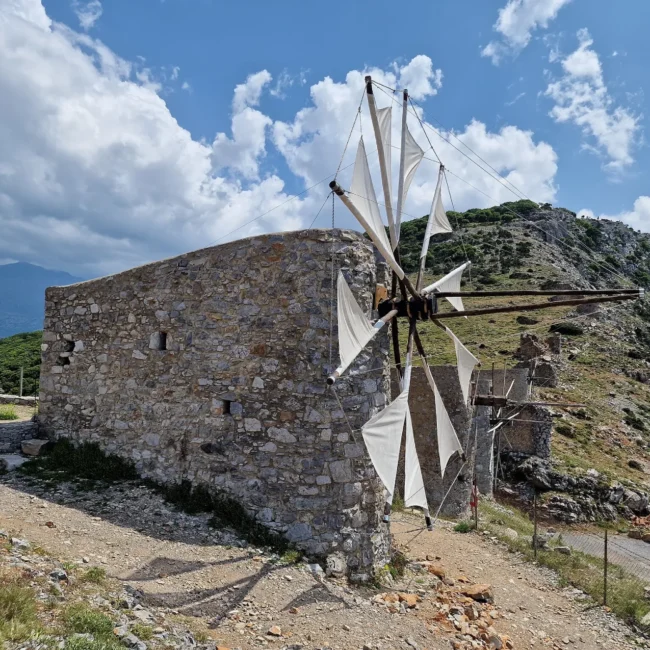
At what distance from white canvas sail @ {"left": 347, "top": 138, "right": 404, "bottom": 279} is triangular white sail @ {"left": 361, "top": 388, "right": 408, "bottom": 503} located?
2048 mm

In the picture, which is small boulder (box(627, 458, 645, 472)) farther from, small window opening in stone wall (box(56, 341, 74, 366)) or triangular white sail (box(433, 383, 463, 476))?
small window opening in stone wall (box(56, 341, 74, 366))

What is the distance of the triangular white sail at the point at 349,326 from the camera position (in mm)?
6098

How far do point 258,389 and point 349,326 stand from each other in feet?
6.43

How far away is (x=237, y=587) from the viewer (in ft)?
19.0

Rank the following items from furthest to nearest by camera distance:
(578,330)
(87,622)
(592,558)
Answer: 1. (578,330)
2. (592,558)
3. (87,622)

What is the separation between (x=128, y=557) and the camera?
589 centimetres

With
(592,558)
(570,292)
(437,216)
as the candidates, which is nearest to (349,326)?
(570,292)

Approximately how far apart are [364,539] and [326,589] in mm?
1038

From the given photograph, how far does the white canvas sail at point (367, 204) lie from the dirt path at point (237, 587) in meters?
4.50

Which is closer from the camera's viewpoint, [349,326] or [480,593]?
[349,326]

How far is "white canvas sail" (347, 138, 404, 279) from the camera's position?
624 cm

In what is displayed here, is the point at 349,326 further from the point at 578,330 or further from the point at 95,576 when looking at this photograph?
the point at 578,330

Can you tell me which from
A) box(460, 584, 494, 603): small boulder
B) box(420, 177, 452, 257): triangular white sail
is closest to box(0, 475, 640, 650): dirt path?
box(460, 584, 494, 603): small boulder

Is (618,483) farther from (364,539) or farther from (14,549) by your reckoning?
(14,549)
